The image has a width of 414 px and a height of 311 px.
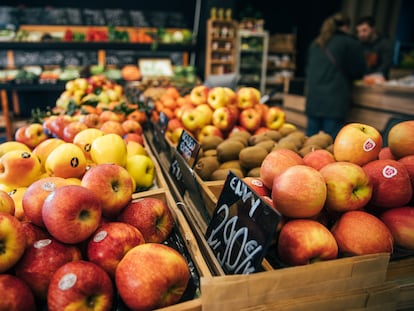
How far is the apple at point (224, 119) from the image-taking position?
6.95 feet

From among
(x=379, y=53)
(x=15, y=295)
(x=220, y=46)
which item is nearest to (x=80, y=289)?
(x=15, y=295)

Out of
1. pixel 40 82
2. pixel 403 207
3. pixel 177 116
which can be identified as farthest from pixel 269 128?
pixel 40 82

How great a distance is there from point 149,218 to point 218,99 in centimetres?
133

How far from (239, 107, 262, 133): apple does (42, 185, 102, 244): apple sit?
142 centimetres

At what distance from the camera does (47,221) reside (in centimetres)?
86

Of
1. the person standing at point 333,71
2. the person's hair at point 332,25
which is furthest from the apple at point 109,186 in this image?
the person's hair at point 332,25

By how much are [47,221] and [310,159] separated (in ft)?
2.82

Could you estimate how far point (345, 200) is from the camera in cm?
99

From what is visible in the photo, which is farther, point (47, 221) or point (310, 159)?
point (310, 159)

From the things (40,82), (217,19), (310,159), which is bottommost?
(40,82)

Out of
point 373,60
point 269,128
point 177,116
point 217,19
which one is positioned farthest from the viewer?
point 217,19

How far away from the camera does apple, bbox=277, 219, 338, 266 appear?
873 mm

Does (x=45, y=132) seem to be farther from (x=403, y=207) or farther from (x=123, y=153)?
(x=403, y=207)

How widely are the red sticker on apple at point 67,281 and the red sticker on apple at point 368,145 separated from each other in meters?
0.97
